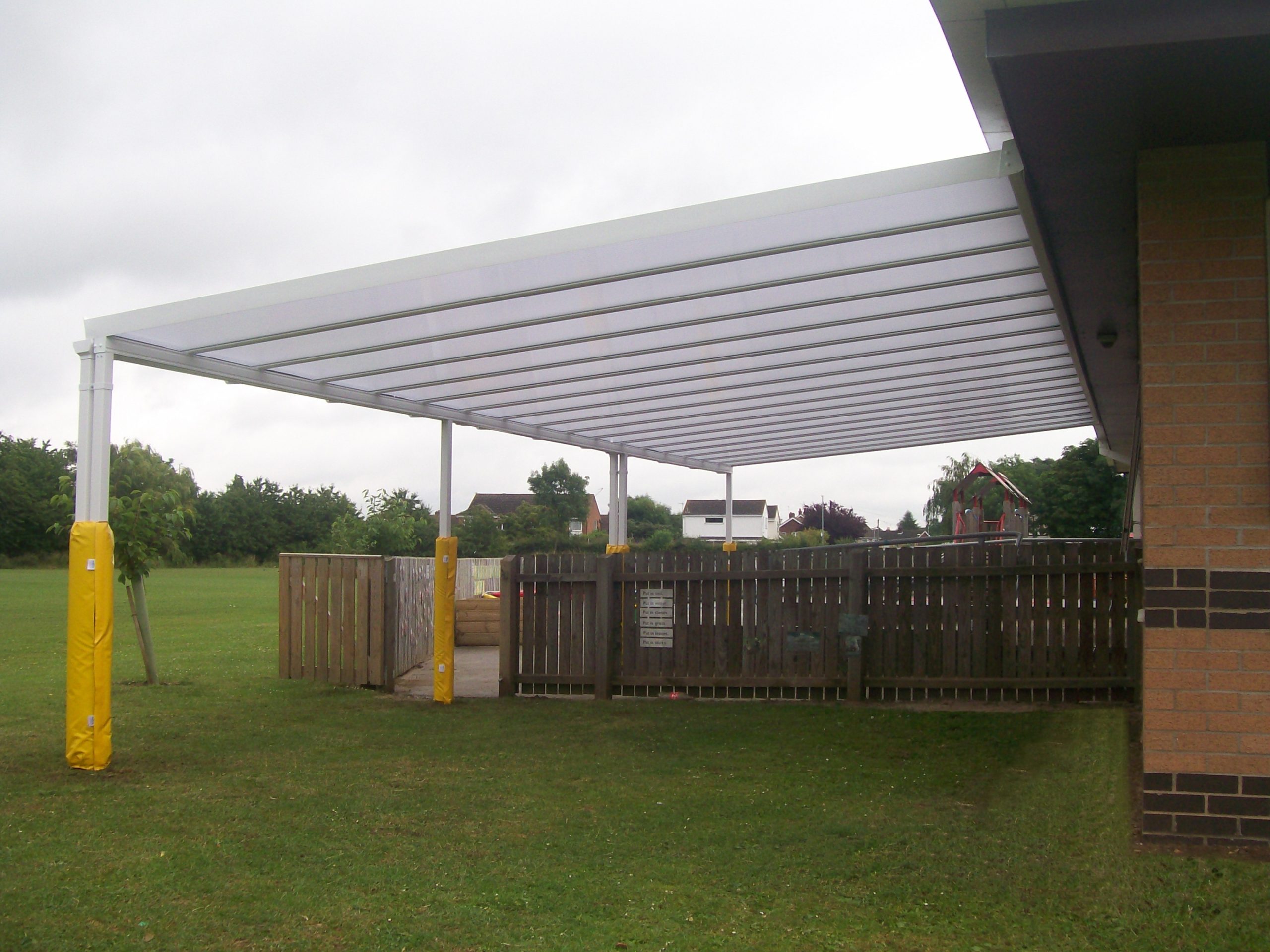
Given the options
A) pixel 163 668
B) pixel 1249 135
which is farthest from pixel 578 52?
pixel 163 668

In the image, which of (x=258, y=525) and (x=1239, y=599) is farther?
(x=258, y=525)

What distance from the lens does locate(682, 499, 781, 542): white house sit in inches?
3332

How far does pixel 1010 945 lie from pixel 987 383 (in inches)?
379

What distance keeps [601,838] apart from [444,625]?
5.53m

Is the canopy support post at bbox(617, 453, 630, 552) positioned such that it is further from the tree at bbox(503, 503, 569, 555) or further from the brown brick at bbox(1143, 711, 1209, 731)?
the tree at bbox(503, 503, 569, 555)

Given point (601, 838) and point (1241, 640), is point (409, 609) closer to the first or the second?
point (601, 838)

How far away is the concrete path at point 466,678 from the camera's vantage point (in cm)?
1160

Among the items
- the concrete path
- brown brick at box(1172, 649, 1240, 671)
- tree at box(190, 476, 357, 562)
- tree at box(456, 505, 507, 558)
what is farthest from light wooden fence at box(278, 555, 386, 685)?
tree at box(190, 476, 357, 562)

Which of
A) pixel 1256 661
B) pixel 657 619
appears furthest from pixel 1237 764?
pixel 657 619

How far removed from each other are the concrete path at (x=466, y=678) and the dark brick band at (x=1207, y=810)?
780 cm

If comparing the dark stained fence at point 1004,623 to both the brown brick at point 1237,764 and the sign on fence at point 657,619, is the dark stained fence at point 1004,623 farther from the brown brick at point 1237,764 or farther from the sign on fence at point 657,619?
the brown brick at point 1237,764

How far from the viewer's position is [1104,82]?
14.1ft

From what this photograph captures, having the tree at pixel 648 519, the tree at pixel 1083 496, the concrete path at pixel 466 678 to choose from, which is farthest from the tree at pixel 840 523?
the concrete path at pixel 466 678

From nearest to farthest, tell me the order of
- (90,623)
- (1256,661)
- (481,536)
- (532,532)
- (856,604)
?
(1256,661) < (90,623) < (856,604) < (481,536) < (532,532)
